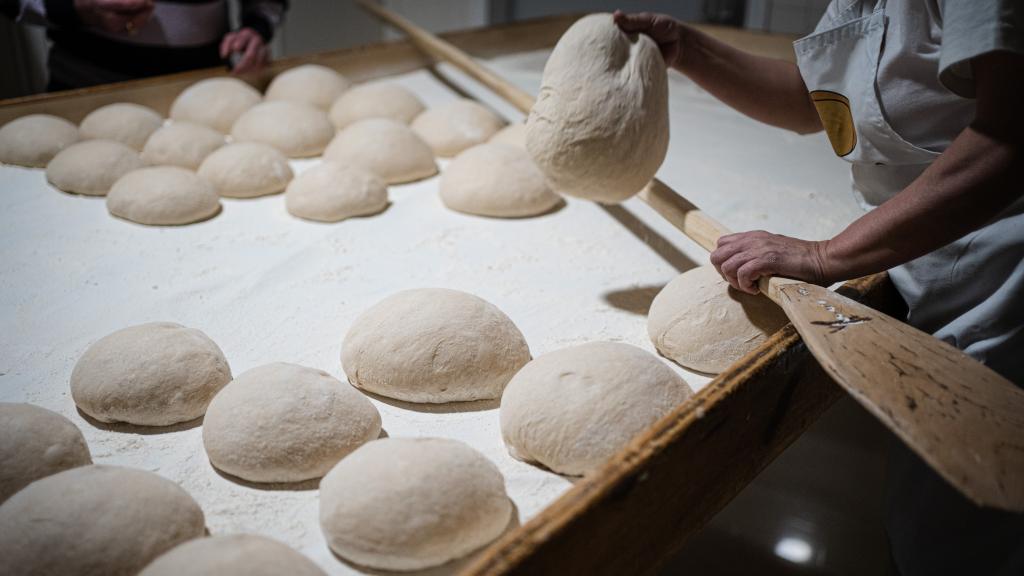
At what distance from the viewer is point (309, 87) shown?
2543mm

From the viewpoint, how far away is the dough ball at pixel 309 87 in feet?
8.29

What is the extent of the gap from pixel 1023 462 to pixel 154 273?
158 cm

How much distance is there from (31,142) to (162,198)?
1.88ft

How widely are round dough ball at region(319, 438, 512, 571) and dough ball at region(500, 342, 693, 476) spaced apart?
0.11m

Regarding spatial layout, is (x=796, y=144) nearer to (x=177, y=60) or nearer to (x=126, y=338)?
(x=126, y=338)

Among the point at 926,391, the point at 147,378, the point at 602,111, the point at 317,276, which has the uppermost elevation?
the point at 602,111

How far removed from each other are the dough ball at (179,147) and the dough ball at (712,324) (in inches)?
56.5

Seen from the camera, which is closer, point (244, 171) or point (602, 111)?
point (602, 111)

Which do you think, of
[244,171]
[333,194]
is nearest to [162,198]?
[244,171]

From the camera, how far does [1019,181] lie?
3.03ft

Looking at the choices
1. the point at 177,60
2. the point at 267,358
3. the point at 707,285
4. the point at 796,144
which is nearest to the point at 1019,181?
the point at 707,285

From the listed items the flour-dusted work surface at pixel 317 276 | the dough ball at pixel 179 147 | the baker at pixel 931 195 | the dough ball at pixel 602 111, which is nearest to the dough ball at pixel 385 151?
the flour-dusted work surface at pixel 317 276

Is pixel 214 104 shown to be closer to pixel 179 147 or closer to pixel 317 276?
pixel 179 147

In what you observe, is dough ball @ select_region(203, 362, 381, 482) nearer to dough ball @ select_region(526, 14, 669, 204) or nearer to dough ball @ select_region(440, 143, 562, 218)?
dough ball @ select_region(526, 14, 669, 204)
